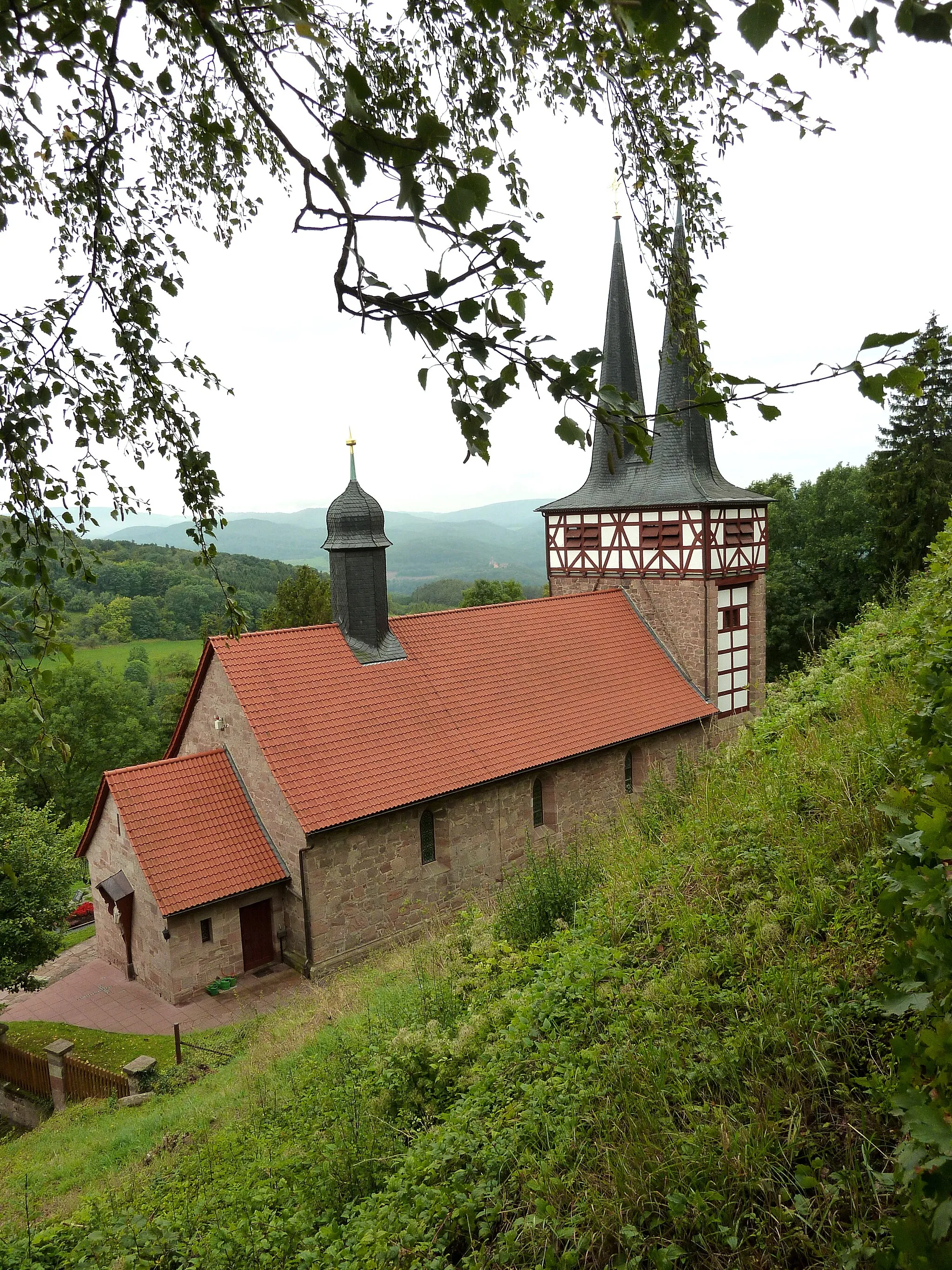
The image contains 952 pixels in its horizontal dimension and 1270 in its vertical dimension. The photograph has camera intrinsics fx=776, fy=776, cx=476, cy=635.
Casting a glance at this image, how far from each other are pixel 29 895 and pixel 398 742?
6.16m

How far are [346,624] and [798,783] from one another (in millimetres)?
9860

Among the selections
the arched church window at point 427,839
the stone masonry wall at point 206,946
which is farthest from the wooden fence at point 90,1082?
the arched church window at point 427,839

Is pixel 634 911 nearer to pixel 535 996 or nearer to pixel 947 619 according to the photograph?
pixel 535 996

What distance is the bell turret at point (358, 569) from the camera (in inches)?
540

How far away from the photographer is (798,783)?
205 inches

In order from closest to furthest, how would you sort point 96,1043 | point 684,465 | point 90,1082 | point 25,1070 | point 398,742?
point 90,1082 < point 25,1070 < point 96,1043 < point 398,742 < point 684,465

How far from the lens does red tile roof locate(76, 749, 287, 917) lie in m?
11.0

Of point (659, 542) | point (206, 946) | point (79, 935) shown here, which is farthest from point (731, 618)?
point (79, 935)

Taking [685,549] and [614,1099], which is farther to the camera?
[685,549]

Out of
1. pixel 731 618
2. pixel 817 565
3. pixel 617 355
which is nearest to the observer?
pixel 731 618

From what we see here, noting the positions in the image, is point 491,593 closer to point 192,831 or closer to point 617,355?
point 617,355

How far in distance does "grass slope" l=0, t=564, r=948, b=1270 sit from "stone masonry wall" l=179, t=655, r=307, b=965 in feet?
14.6

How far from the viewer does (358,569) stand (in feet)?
45.0

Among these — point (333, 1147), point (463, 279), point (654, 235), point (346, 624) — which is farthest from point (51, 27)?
point (346, 624)
